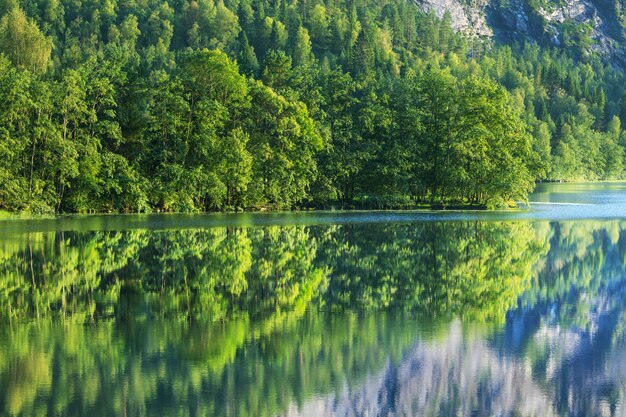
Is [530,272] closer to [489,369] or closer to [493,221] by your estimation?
[489,369]

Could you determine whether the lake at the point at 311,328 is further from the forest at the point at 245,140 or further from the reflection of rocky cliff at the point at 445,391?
the forest at the point at 245,140

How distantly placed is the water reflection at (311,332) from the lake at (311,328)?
0.06 metres

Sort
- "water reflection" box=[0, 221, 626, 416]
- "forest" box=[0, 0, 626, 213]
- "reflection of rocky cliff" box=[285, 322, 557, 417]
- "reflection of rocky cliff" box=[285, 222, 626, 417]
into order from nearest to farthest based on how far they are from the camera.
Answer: "reflection of rocky cliff" box=[285, 322, 557, 417], "reflection of rocky cliff" box=[285, 222, 626, 417], "water reflection" box=[0, 221, 626, 416], "forest" box=[0, 0, 626, 213]

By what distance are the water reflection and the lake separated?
63mm

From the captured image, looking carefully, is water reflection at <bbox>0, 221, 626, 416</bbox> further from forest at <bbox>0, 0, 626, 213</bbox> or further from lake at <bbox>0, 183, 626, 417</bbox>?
forest at <bbox>0, 0, 626, 213</bbox>

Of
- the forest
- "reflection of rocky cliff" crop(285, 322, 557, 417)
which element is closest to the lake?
"reflection of rocky cliff" crop(285, 322, 557, 417)

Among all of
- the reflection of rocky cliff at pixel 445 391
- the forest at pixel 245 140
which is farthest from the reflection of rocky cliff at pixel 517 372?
the forest at pixel 245 140

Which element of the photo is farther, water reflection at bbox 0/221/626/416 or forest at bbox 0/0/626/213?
forest at bbox 0/0/626/213

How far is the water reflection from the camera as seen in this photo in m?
17.3

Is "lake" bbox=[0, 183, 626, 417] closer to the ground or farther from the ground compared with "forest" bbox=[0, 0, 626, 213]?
closer to the ground

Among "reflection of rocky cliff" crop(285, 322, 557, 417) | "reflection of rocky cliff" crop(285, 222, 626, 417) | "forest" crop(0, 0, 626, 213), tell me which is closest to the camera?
"reflection of rocky cliff" crop(285, 322, 557, 417)

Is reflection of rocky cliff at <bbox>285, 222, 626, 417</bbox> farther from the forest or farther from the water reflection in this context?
the forest

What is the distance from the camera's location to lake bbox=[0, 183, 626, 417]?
17312 millimetres

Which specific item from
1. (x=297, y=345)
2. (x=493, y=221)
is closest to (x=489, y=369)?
(x=297, y=345)
